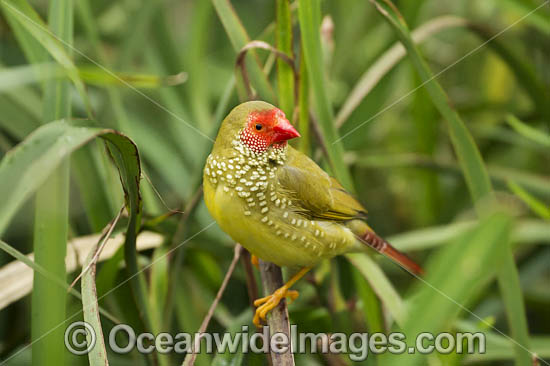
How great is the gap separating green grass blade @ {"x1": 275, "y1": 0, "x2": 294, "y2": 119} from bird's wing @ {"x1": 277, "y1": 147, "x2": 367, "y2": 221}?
0.11 metres

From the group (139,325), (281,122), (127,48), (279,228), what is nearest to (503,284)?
(279,228)

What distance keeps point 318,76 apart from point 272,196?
229 millimetres

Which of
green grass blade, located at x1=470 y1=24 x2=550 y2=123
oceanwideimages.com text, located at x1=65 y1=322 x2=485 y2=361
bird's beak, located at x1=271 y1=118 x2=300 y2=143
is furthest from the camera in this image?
green grass blade, located at x1=470 y1=24 x2=550 y2=123

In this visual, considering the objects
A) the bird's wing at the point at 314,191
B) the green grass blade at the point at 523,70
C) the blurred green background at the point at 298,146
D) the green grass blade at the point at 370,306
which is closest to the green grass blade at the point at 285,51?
the blurred green background at the point at 298,146

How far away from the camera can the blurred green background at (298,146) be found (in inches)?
33.8

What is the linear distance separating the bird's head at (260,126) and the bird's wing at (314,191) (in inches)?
3.2

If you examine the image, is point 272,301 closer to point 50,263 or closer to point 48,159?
point 50,263

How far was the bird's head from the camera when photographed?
0.81 meters

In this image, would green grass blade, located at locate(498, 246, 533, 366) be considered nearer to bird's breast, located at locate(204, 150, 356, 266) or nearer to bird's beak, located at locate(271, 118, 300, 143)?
bird's breast, located at locate(204, 150, 356, 266)

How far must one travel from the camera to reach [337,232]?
105 cm

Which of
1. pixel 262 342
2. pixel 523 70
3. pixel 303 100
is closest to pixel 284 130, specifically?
pixel 303 100

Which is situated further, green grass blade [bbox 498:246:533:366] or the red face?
green grass blade [bbox 498:246:533:366]

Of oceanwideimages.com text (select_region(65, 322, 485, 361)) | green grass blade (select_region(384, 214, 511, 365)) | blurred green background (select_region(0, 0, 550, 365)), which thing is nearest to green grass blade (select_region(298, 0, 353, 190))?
blurred green background (select_region(0, 0, 550, 365))

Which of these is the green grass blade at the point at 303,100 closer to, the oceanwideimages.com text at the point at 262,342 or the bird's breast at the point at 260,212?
the bird's breast at the point at 260,212
